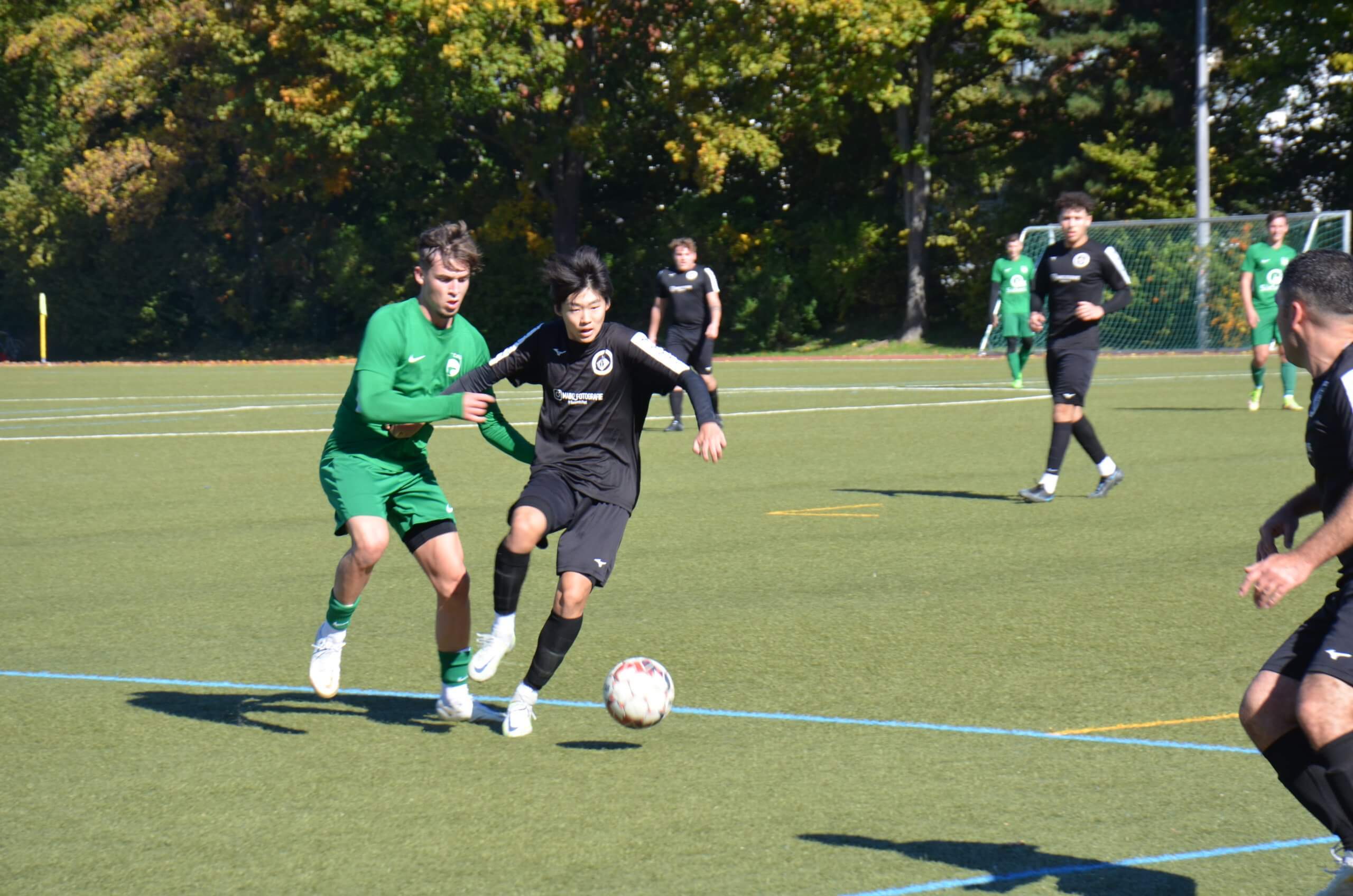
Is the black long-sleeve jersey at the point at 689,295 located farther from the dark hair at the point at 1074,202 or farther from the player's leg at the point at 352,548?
the player's leg at the point at 352,548

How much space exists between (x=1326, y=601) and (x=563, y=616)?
2.83 metres

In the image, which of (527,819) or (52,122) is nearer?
(527,819)

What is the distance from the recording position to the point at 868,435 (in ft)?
56.1

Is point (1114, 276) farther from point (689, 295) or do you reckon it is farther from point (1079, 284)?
point (689, 295)

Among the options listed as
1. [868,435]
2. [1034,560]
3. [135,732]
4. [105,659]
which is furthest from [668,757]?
[868,435]

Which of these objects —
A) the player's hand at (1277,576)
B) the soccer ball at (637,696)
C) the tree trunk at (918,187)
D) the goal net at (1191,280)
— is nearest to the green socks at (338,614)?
the soccer ball at (637,696)

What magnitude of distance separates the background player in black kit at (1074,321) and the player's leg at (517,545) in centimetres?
632

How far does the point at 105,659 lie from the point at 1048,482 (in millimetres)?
7134

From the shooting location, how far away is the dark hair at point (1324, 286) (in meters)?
3.91

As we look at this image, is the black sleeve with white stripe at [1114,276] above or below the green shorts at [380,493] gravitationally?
above

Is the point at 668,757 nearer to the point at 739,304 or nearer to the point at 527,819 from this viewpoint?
the point at 527,819

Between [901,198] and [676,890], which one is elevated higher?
[901,198]

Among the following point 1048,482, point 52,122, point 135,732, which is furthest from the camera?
point 52,122

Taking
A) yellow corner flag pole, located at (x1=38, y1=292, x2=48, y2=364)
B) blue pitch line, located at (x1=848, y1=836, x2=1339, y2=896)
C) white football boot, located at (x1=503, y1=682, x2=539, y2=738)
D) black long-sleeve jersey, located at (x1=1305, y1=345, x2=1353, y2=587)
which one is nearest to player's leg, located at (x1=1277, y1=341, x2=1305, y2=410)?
white football boot, located at (x1=503, y1=682, x2=539, y2=738)
